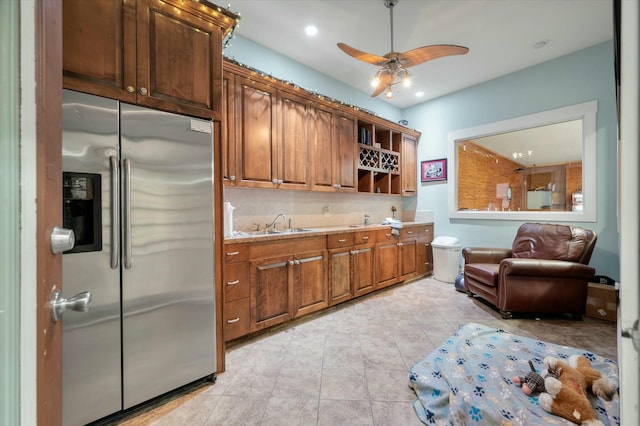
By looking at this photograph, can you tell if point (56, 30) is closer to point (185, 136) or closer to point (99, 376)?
point (185, 136)

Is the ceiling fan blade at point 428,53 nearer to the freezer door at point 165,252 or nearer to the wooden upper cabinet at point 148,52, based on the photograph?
the wooden upper cabinet at point 148,52

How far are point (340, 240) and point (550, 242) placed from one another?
2507 millimetres

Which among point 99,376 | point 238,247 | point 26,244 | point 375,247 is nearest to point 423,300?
point 375,247

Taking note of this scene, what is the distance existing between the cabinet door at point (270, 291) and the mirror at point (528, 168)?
3.18 meters

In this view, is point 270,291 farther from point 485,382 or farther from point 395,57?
point 395,57

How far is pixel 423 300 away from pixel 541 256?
147cm

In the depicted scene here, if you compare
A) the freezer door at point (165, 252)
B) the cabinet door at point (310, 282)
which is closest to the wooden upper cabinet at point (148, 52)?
the freezer door at point (165, 252)

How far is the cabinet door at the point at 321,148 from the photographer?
320 cm

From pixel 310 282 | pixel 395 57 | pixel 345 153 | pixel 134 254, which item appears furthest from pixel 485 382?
pixel 345 153

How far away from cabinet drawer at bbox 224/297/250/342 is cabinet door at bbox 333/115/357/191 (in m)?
1.92

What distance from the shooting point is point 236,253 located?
2225 millimetres

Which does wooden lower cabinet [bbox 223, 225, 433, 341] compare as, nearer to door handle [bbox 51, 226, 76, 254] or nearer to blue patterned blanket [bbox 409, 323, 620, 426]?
blue patterned blanket [bbox 409, 323, 620, 426]

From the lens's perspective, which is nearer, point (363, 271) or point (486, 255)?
point (363, 271)

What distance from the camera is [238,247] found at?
2.24 m
